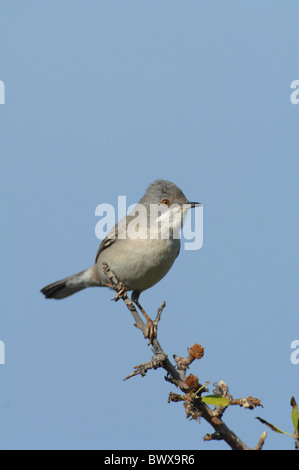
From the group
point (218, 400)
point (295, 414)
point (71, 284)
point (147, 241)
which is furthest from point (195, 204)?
point (295, 414)

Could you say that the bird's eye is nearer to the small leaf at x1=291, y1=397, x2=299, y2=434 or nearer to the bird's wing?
the bird's wing

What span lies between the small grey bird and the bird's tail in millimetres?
169

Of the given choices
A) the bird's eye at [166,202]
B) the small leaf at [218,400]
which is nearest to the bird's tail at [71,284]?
the bird's eye at [166,202]

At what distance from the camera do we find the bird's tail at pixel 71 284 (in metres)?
7.42

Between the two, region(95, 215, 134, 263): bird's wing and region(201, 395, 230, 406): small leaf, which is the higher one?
region(95, 215, 134, 263): bird's wing

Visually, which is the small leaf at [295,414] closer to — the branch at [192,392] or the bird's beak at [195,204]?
the branch at [192,392]

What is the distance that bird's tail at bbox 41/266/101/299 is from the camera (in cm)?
742

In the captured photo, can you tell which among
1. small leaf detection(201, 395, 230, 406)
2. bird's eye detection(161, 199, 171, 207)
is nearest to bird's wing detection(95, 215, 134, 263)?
bird's eye detection(161, 199, 171, 207)

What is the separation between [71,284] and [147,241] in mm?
1829

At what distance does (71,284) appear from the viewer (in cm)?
770

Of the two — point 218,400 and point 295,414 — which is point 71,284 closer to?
point 218,400

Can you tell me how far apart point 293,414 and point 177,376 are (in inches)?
32.4
